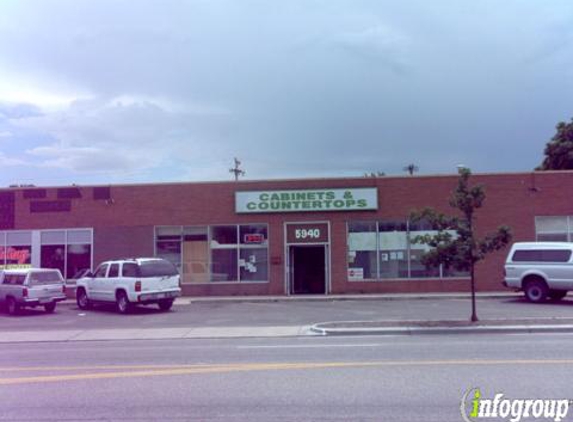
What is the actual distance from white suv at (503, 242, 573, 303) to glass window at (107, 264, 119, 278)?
14.6 m

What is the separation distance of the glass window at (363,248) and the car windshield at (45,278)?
41.2 feet

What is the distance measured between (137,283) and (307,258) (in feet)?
31.5

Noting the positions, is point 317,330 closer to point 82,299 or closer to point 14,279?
point 82,299

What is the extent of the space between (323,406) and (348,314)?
12655mm

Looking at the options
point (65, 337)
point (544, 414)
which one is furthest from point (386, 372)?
point (65, 337)

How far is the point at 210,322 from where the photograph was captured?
18438 millimetres

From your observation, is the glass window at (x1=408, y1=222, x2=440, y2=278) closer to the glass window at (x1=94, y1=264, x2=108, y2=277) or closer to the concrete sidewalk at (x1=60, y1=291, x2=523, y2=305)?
the concrete sidewalk at (x1=60, y1=291, x2=523, y2=305)

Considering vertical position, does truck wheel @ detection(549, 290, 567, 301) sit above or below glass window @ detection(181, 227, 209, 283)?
below

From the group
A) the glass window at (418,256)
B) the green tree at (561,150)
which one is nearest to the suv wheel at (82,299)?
the glass window at (418,256)

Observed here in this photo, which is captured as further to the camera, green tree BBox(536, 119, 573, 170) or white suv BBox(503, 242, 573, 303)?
green tree BBox(536, 119, 573, 170)

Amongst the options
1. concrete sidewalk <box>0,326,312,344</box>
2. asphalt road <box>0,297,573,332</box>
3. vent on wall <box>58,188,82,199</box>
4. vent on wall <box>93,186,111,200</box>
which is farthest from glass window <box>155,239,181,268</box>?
concrete sidewalk <box>0,326,312,344</box>

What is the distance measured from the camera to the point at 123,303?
861 inches

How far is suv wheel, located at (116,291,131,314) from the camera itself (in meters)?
21.8

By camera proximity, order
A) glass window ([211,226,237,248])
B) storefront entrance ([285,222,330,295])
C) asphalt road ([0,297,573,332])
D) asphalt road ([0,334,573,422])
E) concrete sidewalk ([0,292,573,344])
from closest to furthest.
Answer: asphalt road ([0,334,573,422])
concrete sidewalk ([0,292,573,344])
asphalt road ([0,297,573,332])
storefront entrance ([285,222,330,295])
glass window ([211,226,237,248])
